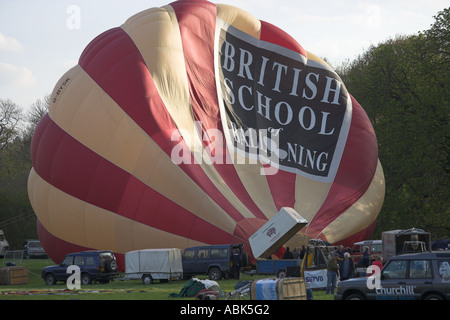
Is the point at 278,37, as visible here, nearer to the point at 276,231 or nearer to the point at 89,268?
the point at 276,231

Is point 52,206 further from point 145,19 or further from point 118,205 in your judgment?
point 145,19

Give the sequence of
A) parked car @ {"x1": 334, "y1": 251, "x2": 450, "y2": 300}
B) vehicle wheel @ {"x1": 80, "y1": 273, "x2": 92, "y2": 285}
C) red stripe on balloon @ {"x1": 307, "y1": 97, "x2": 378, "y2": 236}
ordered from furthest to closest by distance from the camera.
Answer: red stripe on balloon @ {"x1": 307, "y1": 97, "x2": 378, "y2": 236}
vehicle wheel @ {"x1": 80, "y1": 273, "x2": 92, "y2": 285}
parked car @ {"x1": 334, "y1": 251, "x2": 450, "y2": 300}

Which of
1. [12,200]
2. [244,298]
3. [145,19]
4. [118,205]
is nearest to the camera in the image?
[244,298]

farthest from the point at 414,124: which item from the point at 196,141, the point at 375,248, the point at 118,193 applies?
the point at 118,193

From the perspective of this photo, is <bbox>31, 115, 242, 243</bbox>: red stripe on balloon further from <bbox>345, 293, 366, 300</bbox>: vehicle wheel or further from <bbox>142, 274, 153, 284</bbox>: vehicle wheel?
<bbox>345, 293, 366, 300</bbox>: vehicle wheel

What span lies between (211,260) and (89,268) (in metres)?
4.43

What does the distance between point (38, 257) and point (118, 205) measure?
26224 millimetres

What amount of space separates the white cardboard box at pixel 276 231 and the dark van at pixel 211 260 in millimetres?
1495

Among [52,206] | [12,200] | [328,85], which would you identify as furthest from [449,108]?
[12,200]

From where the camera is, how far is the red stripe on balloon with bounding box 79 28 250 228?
979 inches

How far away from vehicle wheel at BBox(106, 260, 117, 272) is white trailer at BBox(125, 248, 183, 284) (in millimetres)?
531

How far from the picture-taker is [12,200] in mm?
53656

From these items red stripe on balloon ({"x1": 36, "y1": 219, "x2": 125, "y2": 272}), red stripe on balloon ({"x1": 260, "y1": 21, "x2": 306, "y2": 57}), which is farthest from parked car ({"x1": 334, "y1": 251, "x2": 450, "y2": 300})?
red stripe on balloon ({"x1": 260, "y1": 21, "x2": 306, "y2": 57})

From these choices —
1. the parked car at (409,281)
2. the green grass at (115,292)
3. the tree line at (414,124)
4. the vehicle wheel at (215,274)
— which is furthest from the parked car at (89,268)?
the tree line at (414,124)
